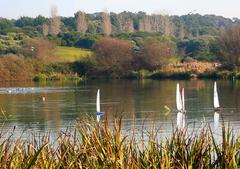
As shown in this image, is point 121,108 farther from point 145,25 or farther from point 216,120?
point 145,25

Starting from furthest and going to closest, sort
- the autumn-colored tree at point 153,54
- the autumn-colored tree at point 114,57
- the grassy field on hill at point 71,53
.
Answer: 1. the grassy field on hill at point 71,53
2. the autumn-colored tree at point 114,57
3. the autumn-colored tree at point 153,54

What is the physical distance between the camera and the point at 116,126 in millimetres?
9891

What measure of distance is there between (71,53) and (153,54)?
19981mm

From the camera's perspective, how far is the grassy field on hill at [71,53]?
11044cm

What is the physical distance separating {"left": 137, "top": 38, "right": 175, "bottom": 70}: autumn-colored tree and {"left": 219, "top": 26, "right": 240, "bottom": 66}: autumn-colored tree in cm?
1098

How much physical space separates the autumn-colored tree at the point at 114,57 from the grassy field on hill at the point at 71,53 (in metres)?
2.95

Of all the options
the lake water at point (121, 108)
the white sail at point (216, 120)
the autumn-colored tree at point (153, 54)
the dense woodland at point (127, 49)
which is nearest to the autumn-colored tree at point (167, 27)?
the dense woodland at point (127, 49)

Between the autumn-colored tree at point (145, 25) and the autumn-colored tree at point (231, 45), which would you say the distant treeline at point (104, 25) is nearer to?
the autumn-colored tree at point (145, 25)

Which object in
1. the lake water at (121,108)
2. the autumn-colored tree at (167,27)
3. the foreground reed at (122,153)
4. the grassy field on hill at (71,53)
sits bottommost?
the lake water at (121,108)

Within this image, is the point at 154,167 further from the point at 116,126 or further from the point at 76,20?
the point at 76,20

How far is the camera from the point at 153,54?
102750mm

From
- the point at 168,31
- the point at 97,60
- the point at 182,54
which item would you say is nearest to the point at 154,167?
the point at 97,60

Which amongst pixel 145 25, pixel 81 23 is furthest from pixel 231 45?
pixel 145 25

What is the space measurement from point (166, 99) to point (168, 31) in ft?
370
